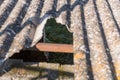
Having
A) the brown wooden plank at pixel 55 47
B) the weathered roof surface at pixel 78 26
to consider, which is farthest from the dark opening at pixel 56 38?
the brown wooden plank at pixel 55 47

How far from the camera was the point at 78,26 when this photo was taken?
11.8 ft

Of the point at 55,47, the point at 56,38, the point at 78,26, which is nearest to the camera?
the point at 55,47

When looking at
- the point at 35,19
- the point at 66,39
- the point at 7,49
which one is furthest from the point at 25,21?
the point at 66,39

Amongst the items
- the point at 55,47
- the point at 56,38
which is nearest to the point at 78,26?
the point at 55,47

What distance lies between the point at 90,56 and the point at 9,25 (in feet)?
3.91

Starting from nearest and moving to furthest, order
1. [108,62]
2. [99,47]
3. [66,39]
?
[108,62] → [99,47] → [66,39]

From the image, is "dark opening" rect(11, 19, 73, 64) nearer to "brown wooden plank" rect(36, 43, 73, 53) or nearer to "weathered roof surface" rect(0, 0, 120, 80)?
"weathered roof surface" rect(0, 0, 120, 80)

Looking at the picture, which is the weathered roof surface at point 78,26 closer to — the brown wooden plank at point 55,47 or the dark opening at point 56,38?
the brown wooden plank at point 55,47

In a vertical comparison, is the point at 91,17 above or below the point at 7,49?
below

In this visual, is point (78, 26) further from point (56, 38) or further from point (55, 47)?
point (56, 38)

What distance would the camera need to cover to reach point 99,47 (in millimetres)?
3156

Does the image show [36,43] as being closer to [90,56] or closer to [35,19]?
[35,19]

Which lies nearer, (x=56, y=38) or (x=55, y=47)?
(x=55, y=47)

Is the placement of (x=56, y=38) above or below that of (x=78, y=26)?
below
